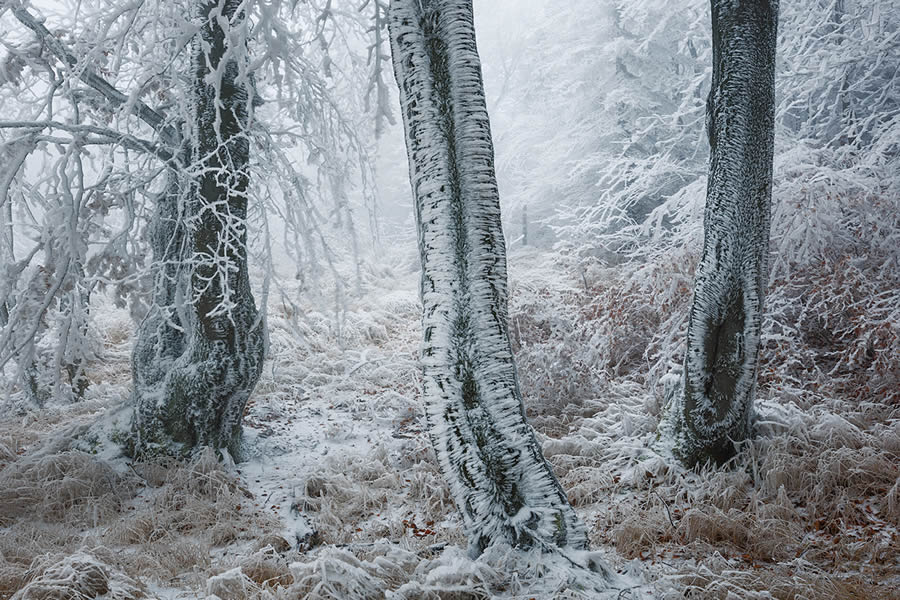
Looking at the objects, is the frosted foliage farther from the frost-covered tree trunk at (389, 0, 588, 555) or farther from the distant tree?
the frost-covered tree trunk at (389, 0, 588, 555)

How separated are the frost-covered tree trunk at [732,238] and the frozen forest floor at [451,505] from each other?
1.37ft

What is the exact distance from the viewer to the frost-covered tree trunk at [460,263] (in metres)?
3.12

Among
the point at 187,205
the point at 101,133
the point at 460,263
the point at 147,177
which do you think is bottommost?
the point at 460,263

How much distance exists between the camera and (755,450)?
444 cm

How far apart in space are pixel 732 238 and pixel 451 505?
3126mm

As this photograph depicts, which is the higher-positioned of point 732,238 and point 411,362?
point 732,238

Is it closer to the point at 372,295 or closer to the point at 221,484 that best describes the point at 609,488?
the point at 221,484

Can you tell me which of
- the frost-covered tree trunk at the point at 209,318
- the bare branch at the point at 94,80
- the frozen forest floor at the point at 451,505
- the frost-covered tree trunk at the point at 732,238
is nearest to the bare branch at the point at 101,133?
the bare branch at the point at 94,80

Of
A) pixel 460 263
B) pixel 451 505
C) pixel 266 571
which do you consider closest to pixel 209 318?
pixel 451 505

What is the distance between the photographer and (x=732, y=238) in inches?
170

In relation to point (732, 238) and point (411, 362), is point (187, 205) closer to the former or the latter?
point (732, 238)

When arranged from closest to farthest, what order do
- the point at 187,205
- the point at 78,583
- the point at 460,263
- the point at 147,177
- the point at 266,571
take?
the point at 78,583, the point at 266,571, the point at 460,263, the point at 147,177, the point at 187,205

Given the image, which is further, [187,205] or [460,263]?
[187,205]

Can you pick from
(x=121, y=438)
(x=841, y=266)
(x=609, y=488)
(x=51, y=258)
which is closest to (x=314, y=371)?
(x=121, y=438)
